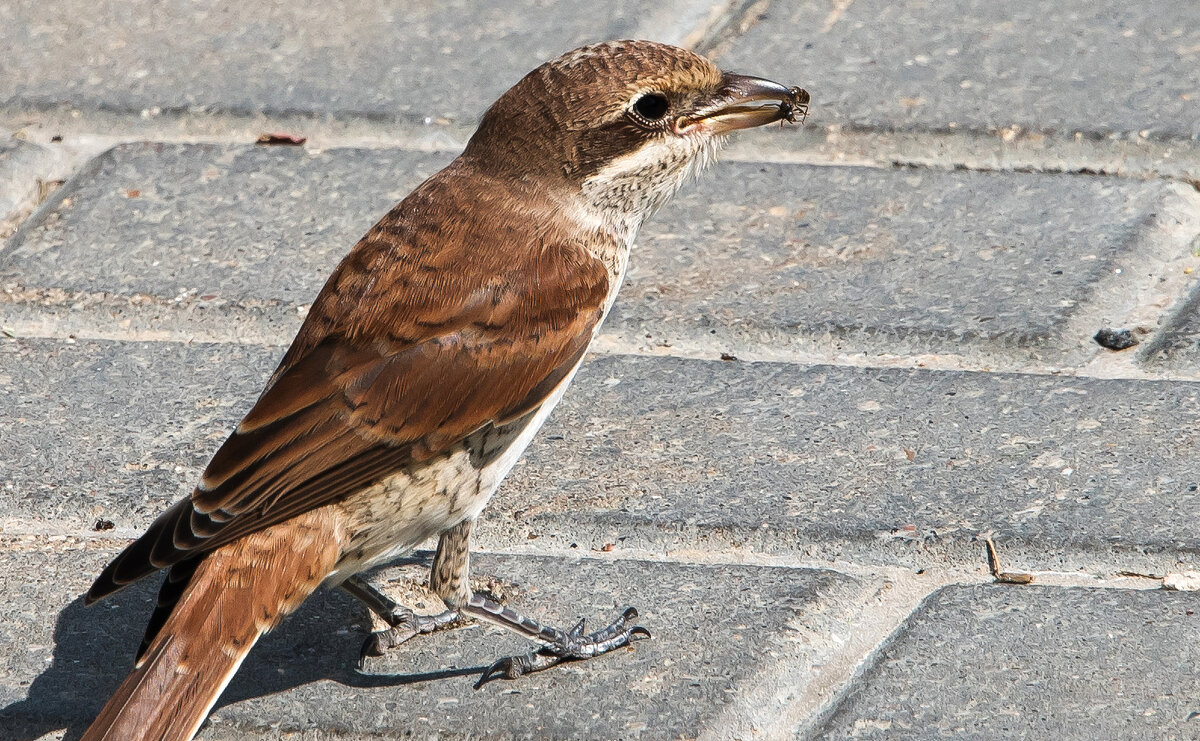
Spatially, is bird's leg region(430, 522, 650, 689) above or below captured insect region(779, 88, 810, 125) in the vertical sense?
below

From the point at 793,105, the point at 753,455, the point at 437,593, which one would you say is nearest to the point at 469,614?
the point at 437,593

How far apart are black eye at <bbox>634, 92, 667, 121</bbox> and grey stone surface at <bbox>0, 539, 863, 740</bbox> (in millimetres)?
927

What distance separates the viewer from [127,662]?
3133 mm

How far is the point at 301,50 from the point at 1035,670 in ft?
11.3

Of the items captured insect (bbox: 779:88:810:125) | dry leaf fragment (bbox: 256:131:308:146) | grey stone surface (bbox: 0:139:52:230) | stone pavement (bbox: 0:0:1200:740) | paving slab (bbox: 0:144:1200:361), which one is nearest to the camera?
stone pavement (bbox: 0:0:1200:740)

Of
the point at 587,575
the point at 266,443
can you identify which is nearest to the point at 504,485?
the point at 587,575

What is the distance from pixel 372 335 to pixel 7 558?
2.93 ft

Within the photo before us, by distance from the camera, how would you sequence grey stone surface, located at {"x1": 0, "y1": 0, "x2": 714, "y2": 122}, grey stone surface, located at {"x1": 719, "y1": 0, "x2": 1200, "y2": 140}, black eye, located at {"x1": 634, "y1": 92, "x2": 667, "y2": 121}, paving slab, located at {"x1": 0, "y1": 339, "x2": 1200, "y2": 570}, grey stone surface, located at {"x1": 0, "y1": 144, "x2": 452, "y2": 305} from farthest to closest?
grey stone surface, located at {"x1": 0, "y1": 0, "x2": 714, "y2": 122}, grey stone surface, located at {"x1": 719, "y1": 0, "x2": 1200, "y2": 140}, grey stone surface, located at {"x1": 0, "y1": 144, "x2": 452, "y2": 305}, black eye, located at {"x1": 634, "y1": 92, "x2": 667, "y2": 121}, paving slab, located at {"x1": 0, "y1": 339, "x2": 1200, "y2": 570}

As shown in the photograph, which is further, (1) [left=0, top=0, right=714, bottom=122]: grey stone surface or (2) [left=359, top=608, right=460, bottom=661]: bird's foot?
(1) [left=0, top=0, right=714, bottom=122]: grey stone surface

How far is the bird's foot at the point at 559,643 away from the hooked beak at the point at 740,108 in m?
1.08

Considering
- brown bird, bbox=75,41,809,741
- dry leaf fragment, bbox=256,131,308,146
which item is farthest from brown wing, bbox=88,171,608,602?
dry leaf fragment, bbox=256,131,308,146

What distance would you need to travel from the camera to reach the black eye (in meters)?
3.46

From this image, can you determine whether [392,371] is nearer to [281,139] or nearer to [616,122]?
[616,122]

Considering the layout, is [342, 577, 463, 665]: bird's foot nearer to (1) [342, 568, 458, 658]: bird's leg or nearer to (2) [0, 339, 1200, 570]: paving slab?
(1) [342, 568, 458, 658]: bird's leg
